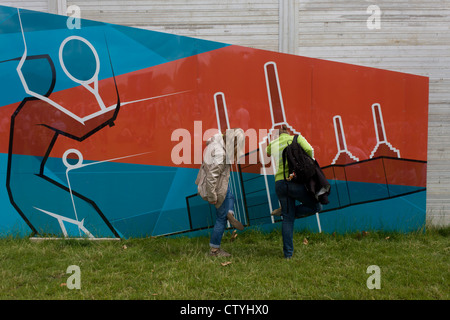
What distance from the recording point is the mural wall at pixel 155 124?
463 centimetres

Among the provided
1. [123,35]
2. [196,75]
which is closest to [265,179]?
[196,75]

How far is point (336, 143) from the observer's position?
16.6 feet

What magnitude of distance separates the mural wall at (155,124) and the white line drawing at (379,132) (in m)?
0.02

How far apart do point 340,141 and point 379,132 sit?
2.13 feet

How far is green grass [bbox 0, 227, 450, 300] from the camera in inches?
120

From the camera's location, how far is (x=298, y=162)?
3707 millimetres

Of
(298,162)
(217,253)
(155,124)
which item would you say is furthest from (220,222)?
Answer: (155,124)

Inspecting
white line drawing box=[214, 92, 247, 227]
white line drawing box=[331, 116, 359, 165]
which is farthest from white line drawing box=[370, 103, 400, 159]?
white line drawing box=[214, 92, 247, 227]

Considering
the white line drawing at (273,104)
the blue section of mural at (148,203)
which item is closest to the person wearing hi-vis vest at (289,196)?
the white line drawing at (273,104)

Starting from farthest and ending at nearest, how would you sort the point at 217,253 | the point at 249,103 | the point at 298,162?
the point at 249,103, the point at 217,253, the point at 298,162

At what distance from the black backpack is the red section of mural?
1202 mm

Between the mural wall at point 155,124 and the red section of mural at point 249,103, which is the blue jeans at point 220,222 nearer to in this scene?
the mural wall at point 155,124

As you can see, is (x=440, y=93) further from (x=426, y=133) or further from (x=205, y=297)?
(x=205, y=297)

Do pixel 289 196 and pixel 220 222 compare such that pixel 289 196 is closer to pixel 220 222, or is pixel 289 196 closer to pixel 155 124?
pixel 220 222
